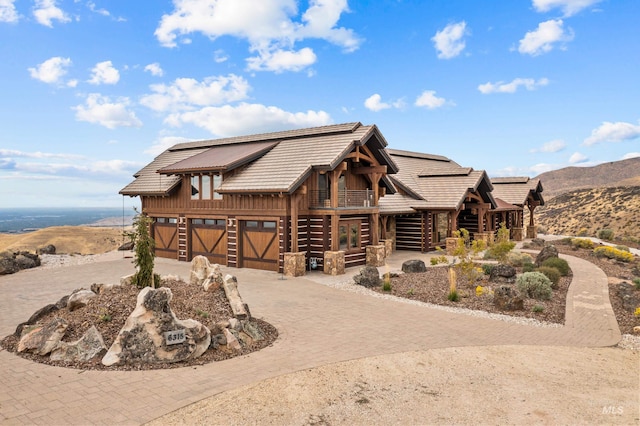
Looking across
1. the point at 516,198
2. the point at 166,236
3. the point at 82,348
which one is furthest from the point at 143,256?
the point at 516,198

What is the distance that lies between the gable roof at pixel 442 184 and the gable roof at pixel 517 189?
23.6 ft

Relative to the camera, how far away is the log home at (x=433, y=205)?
29375mm

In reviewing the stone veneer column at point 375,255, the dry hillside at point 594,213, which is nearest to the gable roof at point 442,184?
the stone veneer column at point 375,255

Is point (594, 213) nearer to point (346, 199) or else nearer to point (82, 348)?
point (346, 199)

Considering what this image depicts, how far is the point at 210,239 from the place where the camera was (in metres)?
24.3

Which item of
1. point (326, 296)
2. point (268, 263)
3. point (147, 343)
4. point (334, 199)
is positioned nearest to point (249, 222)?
point (268, 263)

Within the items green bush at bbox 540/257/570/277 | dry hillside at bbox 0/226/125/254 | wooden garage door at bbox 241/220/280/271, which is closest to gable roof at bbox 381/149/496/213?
green bush at bbox 540/257/570/277

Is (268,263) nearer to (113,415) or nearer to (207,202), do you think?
(207,202)

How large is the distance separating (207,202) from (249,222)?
3318 mm

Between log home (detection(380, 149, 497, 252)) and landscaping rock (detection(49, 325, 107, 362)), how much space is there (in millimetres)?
20022

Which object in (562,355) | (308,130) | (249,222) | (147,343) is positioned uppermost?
(308,130)

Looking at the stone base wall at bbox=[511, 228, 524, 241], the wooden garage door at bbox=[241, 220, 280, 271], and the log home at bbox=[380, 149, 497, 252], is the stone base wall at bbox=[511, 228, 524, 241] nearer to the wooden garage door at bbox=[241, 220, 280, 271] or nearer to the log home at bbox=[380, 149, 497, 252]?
the log home at bbox=[380, 149, 497, 252]

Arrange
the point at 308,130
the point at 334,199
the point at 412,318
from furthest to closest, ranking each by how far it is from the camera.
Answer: the point at 308,130
the point at 334,199
the point at 412,318

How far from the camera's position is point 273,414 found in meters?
6.92
